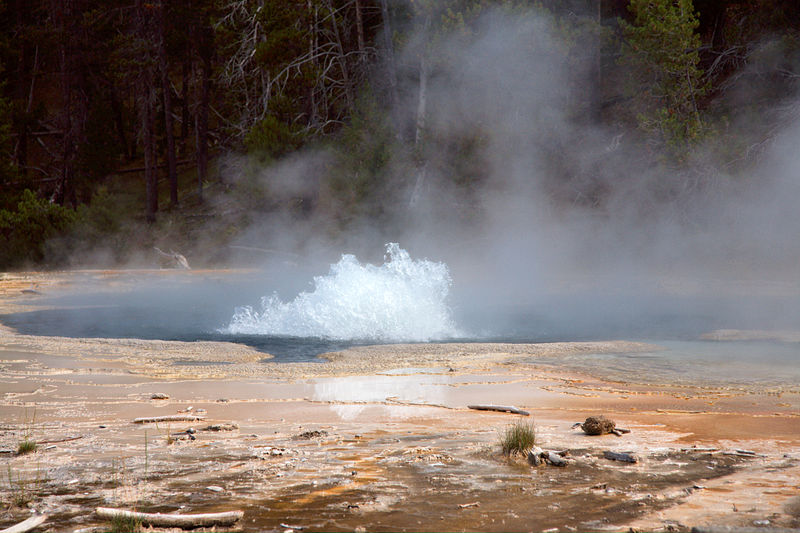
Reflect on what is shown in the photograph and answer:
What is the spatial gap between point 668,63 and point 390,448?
15153mm

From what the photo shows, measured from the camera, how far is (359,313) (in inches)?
452

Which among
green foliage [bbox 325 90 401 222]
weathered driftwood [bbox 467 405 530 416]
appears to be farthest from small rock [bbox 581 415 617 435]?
green foliage [bbox 325 90 401 222]

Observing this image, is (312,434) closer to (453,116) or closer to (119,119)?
(453,116)

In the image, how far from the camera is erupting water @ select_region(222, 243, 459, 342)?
11.0 m

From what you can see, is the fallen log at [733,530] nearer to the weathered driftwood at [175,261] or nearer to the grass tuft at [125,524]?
the grass tuft at [125,524]

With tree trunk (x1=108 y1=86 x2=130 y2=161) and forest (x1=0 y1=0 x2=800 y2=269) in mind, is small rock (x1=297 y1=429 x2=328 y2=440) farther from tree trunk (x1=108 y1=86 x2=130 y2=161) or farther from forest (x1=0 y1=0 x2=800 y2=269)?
tree trunk (x1=108 y1=86 x2=130 y2=161)

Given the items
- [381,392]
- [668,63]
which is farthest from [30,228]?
[381,392]

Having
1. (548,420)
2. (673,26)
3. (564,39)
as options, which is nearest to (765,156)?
(673,26)

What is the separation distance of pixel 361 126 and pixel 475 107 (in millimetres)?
3091

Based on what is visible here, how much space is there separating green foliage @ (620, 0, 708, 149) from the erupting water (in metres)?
7.83

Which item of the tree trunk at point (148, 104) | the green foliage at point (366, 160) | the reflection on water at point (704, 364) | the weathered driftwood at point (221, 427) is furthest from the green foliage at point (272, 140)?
the weathered driftwood at point (221, 427)

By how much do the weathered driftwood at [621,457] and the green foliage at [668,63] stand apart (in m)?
14.0

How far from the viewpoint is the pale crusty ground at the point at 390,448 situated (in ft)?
11.1

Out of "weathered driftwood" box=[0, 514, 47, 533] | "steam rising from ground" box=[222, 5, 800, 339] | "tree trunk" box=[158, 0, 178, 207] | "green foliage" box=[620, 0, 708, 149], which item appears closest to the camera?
"weathered driftwood" box=[0, 514, 47, 533]
